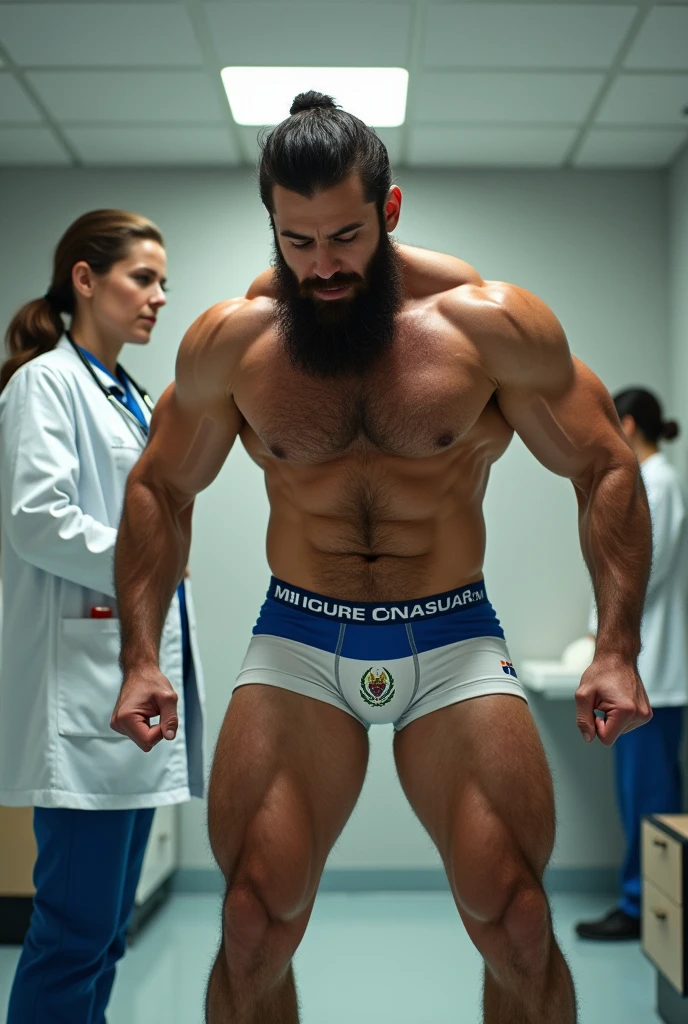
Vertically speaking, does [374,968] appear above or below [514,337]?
below

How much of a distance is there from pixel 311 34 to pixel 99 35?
578mm

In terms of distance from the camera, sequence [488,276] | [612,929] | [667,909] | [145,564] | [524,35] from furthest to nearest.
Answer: [488,276], [612,929], [524,35], [667,909], [145,564]

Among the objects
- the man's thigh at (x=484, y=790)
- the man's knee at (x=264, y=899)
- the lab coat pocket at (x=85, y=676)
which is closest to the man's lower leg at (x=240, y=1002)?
the man's knee at (x=264, y=899)

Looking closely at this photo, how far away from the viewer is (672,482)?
322 centimetres

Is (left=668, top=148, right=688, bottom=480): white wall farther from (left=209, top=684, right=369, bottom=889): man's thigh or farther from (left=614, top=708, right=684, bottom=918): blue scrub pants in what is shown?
(left=209, top=684, right=369, bottom=889): man's thigh

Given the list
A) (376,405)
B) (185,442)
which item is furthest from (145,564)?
(376,405)

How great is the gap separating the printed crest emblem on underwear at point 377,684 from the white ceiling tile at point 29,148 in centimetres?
265

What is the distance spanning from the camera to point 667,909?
247 centimetres

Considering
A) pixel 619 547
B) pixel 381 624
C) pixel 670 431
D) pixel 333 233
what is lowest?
pixel 381 624

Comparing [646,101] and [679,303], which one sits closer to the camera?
[646,101]

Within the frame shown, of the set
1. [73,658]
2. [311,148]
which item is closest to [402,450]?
[311,148]

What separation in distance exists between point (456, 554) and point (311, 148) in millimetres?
639

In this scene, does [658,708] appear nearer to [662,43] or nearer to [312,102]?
[662,43]

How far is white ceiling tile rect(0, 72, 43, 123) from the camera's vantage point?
3145 millimetres
